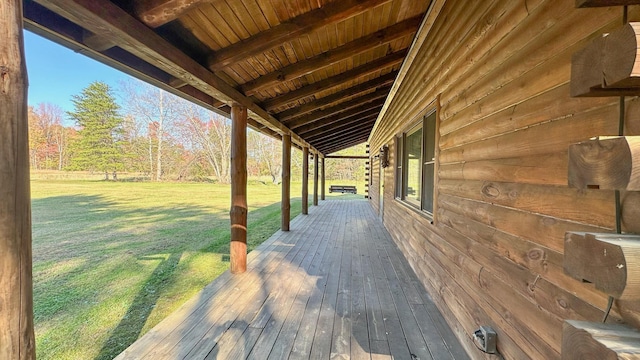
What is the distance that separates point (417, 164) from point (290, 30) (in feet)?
8.11

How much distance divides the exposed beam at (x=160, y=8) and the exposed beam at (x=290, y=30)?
74cm

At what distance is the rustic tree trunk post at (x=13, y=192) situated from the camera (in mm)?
942

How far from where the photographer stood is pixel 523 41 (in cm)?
136

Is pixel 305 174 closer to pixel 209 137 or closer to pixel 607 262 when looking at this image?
pixel 607 262

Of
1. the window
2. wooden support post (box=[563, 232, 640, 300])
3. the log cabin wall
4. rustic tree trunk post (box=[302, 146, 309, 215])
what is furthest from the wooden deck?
rustic tree trunk post (box=[302, 146, 309, 215])

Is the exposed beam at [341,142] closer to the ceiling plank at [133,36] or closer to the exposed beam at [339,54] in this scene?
the exposed beam at [339,54]

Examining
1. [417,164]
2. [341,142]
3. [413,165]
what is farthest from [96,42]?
[341,142]

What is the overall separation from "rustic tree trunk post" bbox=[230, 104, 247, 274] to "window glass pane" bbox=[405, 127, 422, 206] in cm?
233

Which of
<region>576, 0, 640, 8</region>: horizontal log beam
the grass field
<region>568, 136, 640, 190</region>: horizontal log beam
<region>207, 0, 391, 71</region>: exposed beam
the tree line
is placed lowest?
the grass field

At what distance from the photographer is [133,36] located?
177cm

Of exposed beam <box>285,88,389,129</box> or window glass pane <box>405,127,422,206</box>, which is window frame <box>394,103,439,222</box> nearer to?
window glass pane <box>405,127,422,206</box>

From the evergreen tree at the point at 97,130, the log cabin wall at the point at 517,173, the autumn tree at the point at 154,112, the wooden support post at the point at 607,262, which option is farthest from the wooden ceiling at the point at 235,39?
the evergreen tree at the point at 97,130

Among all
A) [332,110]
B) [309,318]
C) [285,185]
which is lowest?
[309,318]

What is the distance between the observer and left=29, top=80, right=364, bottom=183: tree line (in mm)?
23031
